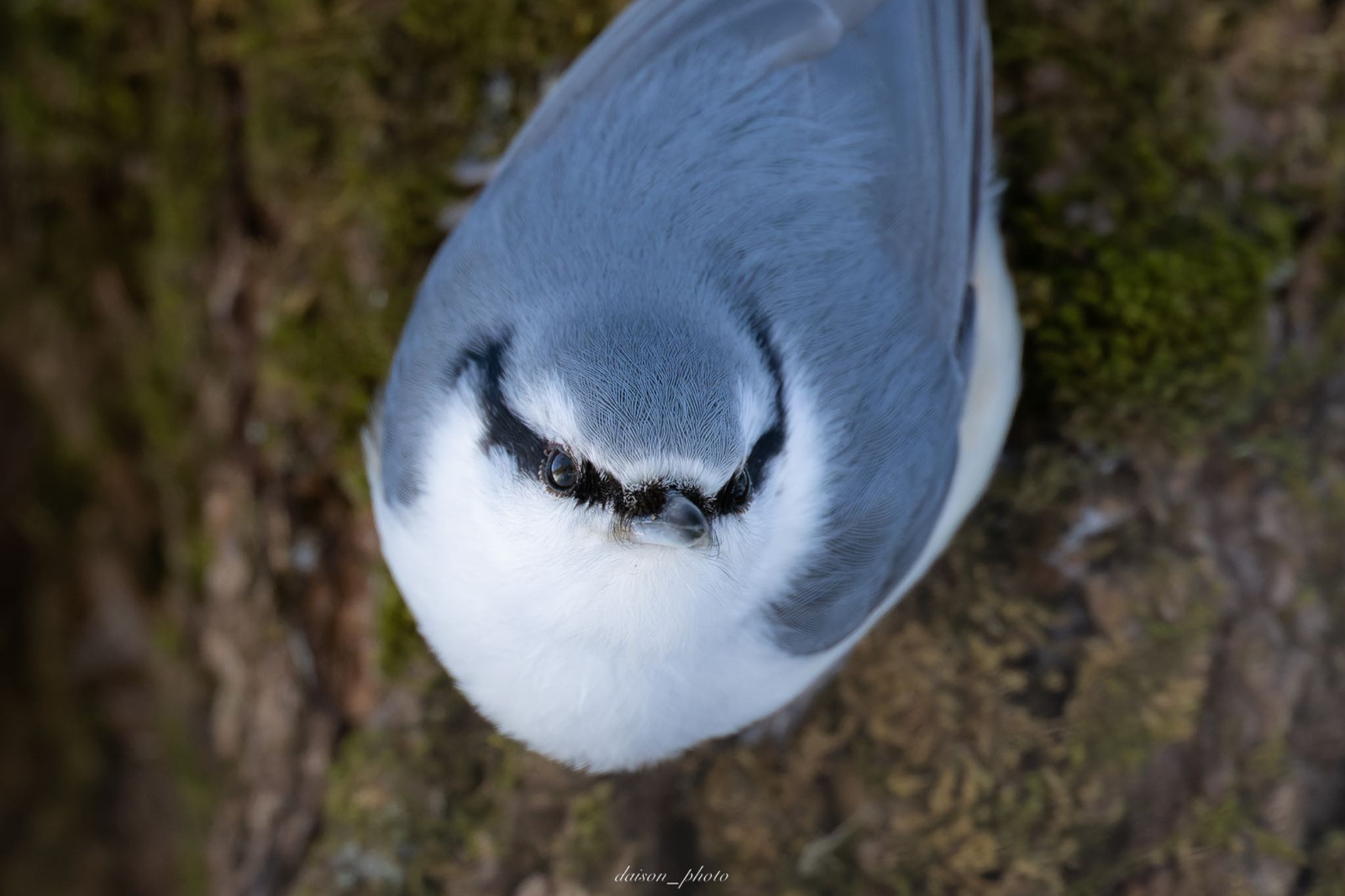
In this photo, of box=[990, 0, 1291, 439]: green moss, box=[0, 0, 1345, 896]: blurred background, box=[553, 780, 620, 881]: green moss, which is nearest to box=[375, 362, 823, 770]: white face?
box=[553, 780, 620, 881]: green moss

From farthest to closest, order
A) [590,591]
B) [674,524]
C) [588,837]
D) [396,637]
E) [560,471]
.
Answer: [396,637]
[588,837]
[590,591]
[560,471]
[674,524]

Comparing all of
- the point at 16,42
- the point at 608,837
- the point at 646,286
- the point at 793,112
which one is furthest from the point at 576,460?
the point at 16,42

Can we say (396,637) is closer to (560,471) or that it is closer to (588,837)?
(588,837)

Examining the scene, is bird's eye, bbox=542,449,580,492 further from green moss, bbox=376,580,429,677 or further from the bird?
green moss, bbox=376,580,429,677

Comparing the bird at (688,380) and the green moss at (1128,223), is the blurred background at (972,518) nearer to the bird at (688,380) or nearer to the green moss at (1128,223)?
the green moss at (1128,223)

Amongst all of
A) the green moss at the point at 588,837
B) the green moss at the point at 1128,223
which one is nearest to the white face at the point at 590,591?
the green moss at the point at 588,837

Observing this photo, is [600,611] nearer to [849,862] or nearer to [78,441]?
[849,862]

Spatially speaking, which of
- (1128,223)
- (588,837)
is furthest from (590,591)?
(1128,223)
